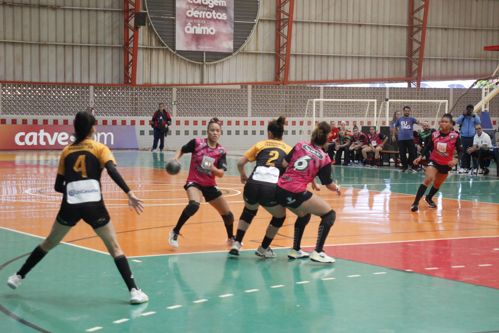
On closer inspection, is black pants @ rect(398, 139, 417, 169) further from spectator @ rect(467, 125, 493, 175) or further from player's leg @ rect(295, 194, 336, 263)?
player's leg @ rect(295, 194, 336, 263)

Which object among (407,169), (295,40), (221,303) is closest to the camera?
(221,303)

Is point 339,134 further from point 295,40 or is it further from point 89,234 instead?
point 89,234

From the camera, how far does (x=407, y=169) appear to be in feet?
89.0

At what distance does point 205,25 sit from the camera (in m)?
38.0

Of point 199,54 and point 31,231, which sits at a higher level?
point 199,54

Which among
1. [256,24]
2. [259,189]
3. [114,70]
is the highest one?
[256,24]

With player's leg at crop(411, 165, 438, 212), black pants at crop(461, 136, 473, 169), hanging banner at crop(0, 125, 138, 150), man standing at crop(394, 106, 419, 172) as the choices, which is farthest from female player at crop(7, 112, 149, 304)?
hanging banner at crop(0, 125, 138, 150)

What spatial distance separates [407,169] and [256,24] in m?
14.8

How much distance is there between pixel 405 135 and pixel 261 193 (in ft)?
54.6

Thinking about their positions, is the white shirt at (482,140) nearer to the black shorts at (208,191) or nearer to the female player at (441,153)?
the female player at (441,153)

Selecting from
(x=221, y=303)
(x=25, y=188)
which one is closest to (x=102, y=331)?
(x=221, y=303)

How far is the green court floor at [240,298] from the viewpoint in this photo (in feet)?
23.6

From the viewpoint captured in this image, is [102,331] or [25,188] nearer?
[102,331]

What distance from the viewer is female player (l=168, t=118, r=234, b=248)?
36.4 ft
